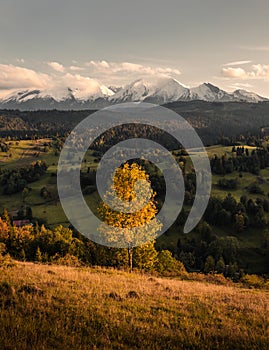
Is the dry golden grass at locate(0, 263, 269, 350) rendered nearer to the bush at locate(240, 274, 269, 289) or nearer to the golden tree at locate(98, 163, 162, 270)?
the golden tree at locate(98, 163, 162, 270)

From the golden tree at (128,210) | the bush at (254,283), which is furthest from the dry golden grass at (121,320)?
the bush at (254,283)

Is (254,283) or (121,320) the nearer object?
(121,320)

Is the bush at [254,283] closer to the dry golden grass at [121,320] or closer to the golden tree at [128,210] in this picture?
the golden tree at [128,210]

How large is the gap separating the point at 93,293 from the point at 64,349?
24.6 feet

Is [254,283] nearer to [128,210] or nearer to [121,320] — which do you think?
[128,210]

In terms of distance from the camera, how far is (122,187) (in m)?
35.8

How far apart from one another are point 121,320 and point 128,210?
75.0ft

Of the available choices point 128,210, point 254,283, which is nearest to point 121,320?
point 128,210

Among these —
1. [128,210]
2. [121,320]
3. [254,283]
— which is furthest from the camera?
[254,283]

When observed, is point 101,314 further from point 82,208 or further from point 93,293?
point 82,208

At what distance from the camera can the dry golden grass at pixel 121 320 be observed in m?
10.7

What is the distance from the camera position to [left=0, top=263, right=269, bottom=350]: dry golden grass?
1073 cm

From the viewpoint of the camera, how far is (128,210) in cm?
3569

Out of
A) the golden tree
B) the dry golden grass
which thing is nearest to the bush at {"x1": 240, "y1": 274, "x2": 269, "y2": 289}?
the golden tree
